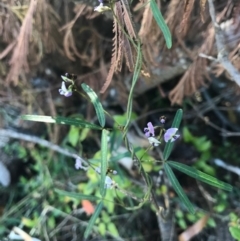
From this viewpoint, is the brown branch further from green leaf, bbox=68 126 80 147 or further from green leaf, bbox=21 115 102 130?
green leaf, bbox=21 115 102 130

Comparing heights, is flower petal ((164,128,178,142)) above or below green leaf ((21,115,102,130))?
below

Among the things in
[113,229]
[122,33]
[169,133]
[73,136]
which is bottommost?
[113,229]

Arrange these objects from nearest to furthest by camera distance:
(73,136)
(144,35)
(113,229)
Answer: (144,35) < (113,229) < (73,136)

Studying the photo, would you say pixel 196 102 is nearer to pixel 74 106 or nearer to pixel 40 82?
pixel 74 106

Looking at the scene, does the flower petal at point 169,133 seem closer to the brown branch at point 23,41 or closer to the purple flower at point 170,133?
the purple flower at point 170,133

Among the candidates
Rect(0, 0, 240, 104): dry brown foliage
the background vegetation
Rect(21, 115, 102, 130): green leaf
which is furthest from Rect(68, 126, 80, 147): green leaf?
Rect(21, 115, 102, 130): green leaf

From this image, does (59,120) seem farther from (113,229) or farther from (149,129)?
(113,229)

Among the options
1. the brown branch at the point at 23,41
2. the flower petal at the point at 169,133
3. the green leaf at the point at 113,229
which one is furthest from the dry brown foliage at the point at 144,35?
the green leaf at the point at 113,229

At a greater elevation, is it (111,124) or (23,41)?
(23,41)

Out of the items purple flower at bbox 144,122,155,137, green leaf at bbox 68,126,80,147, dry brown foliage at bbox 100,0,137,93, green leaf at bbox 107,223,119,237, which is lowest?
green leaf at bbox 107,223,119,237

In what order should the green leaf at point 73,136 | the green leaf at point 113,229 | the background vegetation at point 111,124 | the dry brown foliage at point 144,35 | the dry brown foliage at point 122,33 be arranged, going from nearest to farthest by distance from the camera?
the dry brown foliage at point 122,33 → the dry brown foliage at point 144,35 → the background vegetation at point 111,124 → the green leaf at point 113,229 → the green leaf at point 73,136

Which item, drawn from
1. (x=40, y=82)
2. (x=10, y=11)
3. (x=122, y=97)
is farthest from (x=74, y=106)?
(x=10, y=11)

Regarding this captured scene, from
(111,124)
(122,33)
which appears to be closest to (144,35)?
(122,33)
